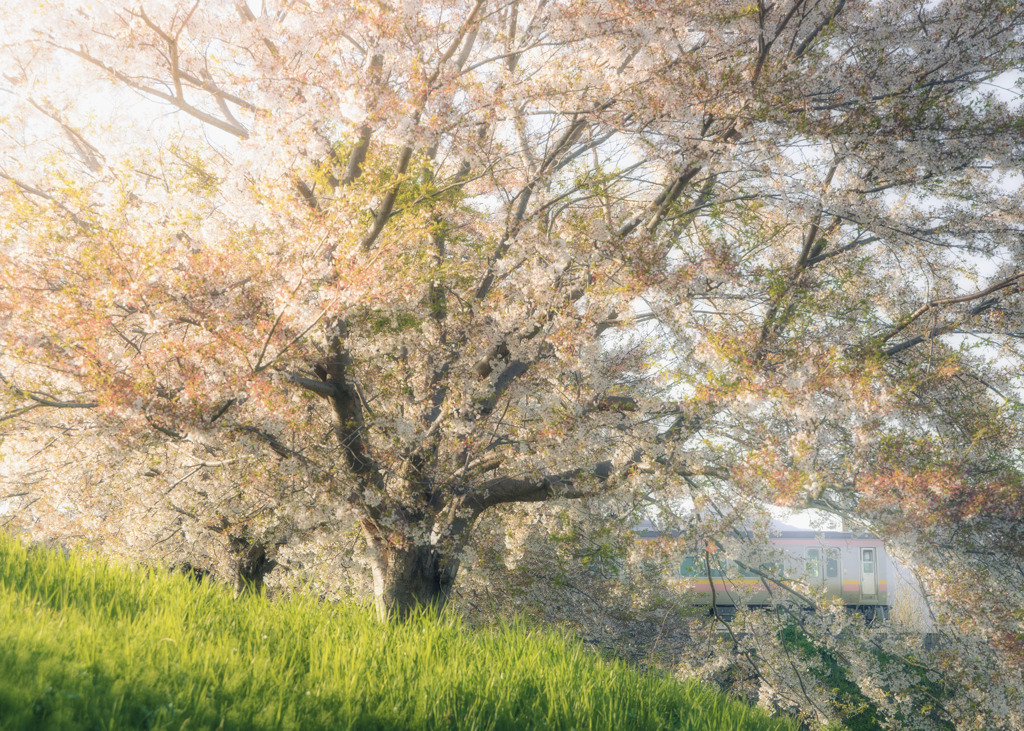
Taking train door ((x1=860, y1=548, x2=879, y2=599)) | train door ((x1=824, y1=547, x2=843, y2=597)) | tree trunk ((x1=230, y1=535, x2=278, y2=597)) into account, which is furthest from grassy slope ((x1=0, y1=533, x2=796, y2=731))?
train door ((x1=860, y1=548, x2=879, y2=599))

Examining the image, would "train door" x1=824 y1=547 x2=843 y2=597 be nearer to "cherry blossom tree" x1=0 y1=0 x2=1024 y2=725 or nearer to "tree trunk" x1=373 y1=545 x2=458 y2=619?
"cherry blossom tree" x1=0 y1=0 x2=1024 y2=725

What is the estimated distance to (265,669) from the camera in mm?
3859

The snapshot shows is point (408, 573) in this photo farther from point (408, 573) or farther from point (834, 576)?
point (834, 576)

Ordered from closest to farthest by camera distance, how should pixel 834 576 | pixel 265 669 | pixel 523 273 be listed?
1. pixel 265 669
2. pixel 523 273
3. pixel 834 576

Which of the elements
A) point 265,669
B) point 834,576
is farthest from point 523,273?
point 834,576

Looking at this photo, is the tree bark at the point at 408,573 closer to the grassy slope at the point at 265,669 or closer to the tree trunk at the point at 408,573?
the tree trunk at the point at 408,573

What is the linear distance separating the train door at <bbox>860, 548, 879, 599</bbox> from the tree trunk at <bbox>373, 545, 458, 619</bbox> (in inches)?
819

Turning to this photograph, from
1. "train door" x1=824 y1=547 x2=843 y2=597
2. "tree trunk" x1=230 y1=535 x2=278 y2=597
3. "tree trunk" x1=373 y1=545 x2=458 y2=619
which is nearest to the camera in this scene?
"tree trunk" x1=373 y1=545 x2=458 y2=619

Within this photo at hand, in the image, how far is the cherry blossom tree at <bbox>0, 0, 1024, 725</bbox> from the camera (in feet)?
23.7

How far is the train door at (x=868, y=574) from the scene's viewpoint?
2573 cm

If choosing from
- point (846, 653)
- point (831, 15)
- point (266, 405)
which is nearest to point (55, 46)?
point (266, 405)

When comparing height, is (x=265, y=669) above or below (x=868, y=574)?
below

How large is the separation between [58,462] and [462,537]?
6414 mm

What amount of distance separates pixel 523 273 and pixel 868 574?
22.6m
